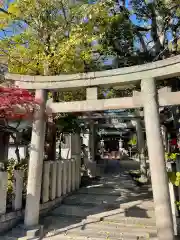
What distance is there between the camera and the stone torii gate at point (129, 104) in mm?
4957

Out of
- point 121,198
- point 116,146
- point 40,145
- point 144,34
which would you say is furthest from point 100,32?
point 116,146

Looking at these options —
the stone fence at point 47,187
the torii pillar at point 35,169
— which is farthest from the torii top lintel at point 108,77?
the stone fence at point 47,187

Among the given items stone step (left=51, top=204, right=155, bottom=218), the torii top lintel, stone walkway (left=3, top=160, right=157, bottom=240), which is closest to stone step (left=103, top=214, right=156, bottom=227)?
stone walkway (left=3, top=160, right=157, bottom=240)

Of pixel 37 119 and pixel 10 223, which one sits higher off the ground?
pixel 37 119

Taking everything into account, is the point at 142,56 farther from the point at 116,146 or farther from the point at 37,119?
the point at 116,146

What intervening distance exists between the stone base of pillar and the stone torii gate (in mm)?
154

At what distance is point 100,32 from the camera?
29.2 ft

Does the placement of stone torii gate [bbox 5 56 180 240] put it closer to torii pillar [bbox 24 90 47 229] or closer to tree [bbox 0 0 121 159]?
torii pillar [bbox 24 90 47 229]

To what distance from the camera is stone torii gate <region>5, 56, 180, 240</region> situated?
496cm

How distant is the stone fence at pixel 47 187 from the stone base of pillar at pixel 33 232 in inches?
18.3

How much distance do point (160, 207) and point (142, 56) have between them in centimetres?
668

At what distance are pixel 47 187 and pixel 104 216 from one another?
6.60 feet

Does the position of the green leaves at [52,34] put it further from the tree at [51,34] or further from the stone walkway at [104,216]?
the stone walkway at [104,216]

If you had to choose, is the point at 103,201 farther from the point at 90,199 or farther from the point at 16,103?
the point at 16,103
